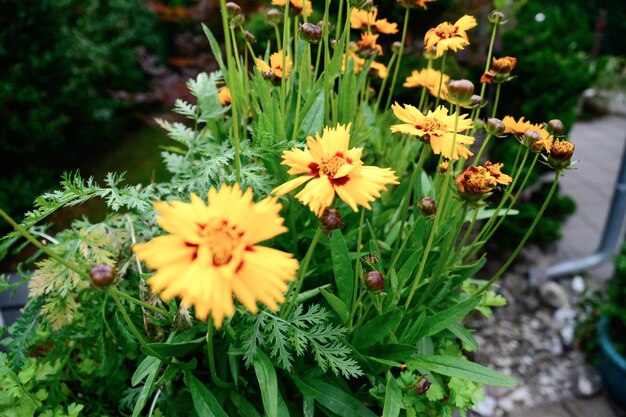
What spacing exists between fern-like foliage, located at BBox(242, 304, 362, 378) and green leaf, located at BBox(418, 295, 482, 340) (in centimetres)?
12

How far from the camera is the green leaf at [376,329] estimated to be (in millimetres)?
660

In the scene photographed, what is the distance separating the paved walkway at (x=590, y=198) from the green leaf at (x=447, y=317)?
1.25 m

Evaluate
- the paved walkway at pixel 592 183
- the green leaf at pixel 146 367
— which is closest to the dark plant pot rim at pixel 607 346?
the paved walkway at pixel 592 183

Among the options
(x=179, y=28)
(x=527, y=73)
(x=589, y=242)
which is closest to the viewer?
(x=527, y=73)

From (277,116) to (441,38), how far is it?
0.26 meters

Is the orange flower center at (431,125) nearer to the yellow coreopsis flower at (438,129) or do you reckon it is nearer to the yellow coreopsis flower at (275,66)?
the yellow coreopsis flower at (438,129)

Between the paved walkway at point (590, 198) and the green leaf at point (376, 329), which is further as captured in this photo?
the paved walkway at point (590, 198)

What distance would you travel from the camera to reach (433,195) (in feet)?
2.76

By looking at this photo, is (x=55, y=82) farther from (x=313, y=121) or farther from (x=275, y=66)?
(x=313, y=121)

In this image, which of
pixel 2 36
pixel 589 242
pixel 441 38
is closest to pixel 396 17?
pixel 441 38

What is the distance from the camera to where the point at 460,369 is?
2.21ft

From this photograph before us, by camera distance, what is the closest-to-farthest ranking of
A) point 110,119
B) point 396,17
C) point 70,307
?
point 70,307
point 396,17
point 110,119

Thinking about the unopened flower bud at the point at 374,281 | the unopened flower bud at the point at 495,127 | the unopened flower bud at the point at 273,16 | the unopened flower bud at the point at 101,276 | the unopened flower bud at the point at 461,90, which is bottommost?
the unopened flower bud at the point at 374,281

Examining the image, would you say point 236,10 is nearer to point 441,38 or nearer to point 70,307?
point 441,38
